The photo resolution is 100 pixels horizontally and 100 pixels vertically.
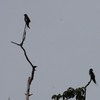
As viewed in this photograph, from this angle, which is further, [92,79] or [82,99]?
[92,79]

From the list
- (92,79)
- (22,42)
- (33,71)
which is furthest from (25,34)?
(92,79)

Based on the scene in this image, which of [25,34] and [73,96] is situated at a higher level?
[25,34]

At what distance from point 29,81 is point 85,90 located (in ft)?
10.6

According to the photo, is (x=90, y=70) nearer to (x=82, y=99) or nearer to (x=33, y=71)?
(x=33, y=71)

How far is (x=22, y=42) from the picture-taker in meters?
→ 16.2

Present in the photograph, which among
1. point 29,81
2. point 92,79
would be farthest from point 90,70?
point 29,81

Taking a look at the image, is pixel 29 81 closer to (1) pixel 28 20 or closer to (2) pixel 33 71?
(2) pixel 33 71

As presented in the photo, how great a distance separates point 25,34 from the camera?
51.8ft

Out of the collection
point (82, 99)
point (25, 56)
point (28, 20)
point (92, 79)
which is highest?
point (28, 20)

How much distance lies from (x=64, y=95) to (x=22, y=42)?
3.70m

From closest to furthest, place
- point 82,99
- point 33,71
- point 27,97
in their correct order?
1. point 82,99
2. point 27,97
3. point 33,71

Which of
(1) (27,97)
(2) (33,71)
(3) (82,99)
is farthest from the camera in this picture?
(2) (33,71)

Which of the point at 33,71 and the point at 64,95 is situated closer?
Answer: the point at 64,95

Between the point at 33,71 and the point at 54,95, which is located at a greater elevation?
the point at 33,71
